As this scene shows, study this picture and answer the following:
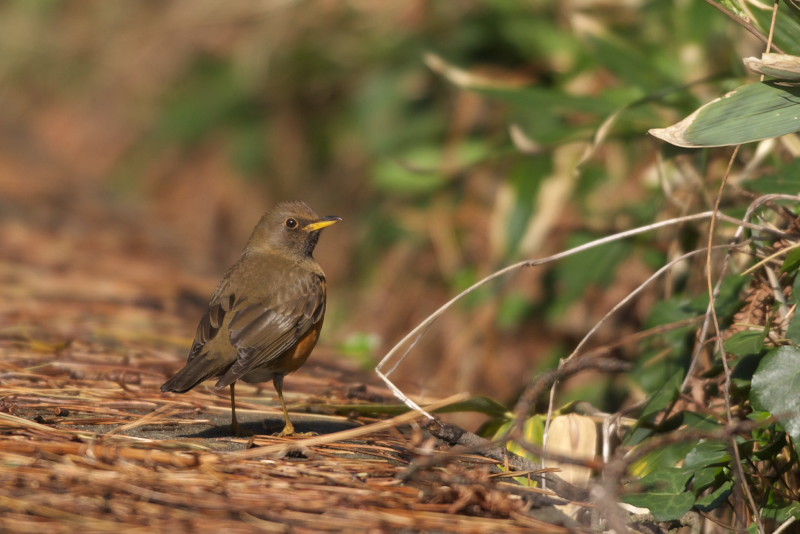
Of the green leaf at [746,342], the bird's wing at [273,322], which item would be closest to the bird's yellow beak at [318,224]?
the bird's wing at [273,322]

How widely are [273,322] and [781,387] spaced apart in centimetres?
183

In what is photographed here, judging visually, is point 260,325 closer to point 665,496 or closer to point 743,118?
point 665,496

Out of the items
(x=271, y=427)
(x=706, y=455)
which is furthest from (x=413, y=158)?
(x=706, y=455)

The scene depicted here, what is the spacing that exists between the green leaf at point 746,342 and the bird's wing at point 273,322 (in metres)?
1.54

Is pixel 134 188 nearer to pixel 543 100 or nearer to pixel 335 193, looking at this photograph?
pixel 335 193

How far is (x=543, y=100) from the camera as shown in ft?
16.8

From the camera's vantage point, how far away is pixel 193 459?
274 centimetres

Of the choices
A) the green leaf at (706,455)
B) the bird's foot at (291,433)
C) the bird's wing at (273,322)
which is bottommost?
the bird's foot at (291,433)

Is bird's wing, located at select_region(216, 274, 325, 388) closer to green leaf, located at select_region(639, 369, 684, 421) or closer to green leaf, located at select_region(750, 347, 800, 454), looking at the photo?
green leaf, located at select_region(639, 369, 684, 421)

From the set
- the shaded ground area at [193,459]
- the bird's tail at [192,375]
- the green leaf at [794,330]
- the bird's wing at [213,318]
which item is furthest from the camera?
the bird's wing at [213,318]

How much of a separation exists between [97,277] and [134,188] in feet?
11.2

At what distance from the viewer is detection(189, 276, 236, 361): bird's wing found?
3.62m

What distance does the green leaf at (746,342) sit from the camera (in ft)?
9.75

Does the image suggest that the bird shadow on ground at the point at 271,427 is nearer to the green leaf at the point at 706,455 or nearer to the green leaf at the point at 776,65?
the green leaf at the point at 706,455
